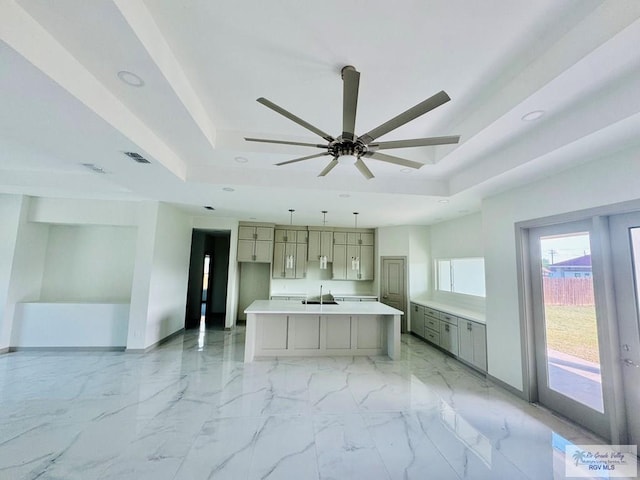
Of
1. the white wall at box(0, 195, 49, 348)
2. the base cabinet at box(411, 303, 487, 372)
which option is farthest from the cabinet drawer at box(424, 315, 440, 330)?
the white wall at box(0, 195, 49, 348)

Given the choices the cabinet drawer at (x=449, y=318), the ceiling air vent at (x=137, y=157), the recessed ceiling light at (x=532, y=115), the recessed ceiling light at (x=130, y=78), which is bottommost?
the cabinet drawer at (x=449, y=318)

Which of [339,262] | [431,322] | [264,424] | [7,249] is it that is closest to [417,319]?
[431,322]

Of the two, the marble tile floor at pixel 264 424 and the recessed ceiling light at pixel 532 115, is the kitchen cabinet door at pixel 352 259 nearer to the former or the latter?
the marble tile floor at pixel 264 424

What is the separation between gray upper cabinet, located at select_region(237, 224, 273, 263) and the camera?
21.7ft

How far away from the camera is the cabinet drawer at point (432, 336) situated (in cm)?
511

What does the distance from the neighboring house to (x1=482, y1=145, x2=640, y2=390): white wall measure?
0.39 m

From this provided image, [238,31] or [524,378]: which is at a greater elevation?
[238,31]

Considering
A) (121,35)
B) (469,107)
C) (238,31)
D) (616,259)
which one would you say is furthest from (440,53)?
(616,259)

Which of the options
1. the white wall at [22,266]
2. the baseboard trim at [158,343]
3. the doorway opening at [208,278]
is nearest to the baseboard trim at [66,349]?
the white wall at [22,266]

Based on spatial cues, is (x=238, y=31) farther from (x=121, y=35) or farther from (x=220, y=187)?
(x=220, y=187)

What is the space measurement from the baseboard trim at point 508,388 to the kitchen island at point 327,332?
1.33 metres

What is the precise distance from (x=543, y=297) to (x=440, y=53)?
295cm

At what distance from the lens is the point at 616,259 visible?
2436 mm

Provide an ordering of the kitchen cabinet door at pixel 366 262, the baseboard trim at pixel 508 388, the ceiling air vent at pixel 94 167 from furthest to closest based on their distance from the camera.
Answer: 1. the kitchen cabinet door at pixel 366 262
2. the baseboard trim at pixel 508 388
3. the ceiling air vent at pixel 94 167
